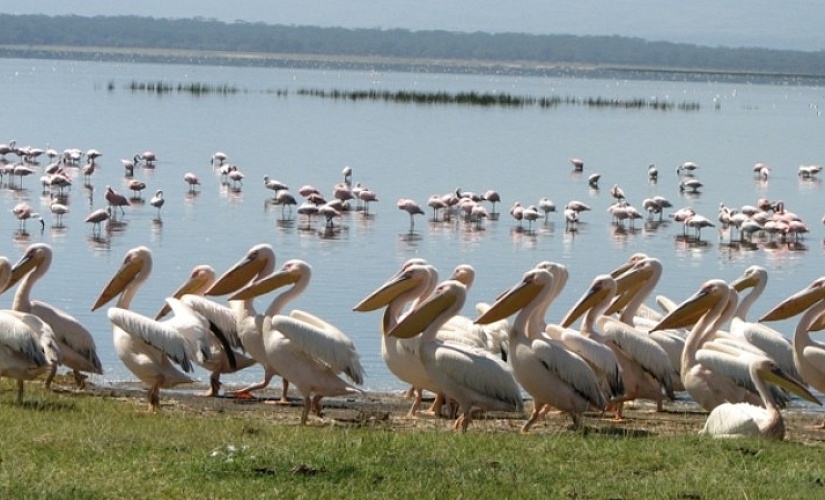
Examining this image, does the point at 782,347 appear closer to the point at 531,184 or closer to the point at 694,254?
the point at 694,254

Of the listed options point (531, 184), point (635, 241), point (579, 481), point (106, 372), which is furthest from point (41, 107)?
point (579, 481)

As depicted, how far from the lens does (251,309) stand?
10320 mm

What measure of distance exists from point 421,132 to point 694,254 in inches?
837

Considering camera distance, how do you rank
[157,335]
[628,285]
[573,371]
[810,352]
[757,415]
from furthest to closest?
[628,285] < [810,352] < [157,335] < [573,371] < [757,415]

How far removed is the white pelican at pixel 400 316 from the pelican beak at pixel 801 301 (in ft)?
8.21

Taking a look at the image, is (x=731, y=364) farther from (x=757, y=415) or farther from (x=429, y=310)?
(x=429, y=310)

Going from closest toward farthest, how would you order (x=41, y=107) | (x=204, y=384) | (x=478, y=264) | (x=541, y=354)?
(x=541, y=354)
(x=204, y=384)
(x=478, y=264)
(x=41, y=107)

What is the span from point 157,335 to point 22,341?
2.54 ft

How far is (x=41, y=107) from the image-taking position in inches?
1911

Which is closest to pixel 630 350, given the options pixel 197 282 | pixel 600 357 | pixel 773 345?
pixel 600 357

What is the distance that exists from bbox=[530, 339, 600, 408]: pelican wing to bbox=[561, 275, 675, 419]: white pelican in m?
0.83

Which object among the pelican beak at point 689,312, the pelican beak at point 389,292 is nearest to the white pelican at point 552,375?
the pelican beak at point 389,292

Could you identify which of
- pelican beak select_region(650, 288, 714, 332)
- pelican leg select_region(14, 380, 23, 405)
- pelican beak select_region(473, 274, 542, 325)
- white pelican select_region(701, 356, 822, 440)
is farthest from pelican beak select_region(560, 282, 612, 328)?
pelican leg select_region(14, 380, 23, 405)

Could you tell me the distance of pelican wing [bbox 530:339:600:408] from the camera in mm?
9000
